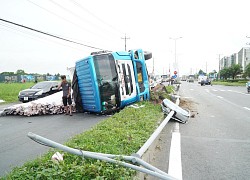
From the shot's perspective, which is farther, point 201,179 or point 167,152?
point 167,152

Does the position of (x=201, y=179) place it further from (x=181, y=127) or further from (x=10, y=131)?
(x=10, y=131)

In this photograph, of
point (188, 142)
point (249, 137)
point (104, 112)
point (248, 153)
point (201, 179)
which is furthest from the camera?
point (104, 112)

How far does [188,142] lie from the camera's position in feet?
21.3

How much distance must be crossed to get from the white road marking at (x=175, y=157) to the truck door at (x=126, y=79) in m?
4.50

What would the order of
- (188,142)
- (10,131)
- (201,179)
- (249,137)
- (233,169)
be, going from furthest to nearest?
(10,131)
(249,137)
(188,142)
(233,169)
(201,179)

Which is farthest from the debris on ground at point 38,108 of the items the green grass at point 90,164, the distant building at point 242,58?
the distant building at point 242,58

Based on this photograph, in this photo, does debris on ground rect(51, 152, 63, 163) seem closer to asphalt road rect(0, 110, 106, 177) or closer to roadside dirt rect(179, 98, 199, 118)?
asphalt road rect(0, 110, 106, 177)

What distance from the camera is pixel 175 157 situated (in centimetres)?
521

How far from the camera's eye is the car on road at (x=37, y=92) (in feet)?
52.5

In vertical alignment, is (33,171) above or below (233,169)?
above

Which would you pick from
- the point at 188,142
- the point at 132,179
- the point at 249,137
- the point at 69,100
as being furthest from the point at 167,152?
the point at 69,100

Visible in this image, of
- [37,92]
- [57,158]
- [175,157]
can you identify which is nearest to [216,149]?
[175,157]

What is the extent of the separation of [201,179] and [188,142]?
2.42 m

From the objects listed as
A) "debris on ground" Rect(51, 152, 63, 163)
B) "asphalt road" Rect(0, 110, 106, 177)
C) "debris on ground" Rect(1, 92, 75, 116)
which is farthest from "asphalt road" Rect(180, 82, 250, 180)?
"debris on ground" Rect(1, 92, 75, 116)
